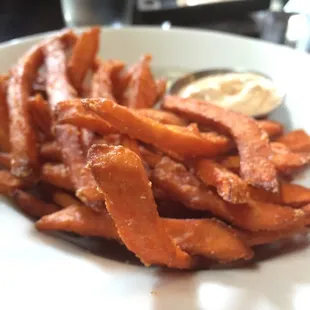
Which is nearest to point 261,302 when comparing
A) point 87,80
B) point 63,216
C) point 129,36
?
point 63,216

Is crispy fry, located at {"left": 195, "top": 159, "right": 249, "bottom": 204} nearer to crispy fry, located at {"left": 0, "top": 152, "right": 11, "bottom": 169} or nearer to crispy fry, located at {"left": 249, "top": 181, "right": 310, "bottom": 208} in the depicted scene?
crispy fry, located at {"left": 249, "top": 181, "right": 310, "bottom": 208}

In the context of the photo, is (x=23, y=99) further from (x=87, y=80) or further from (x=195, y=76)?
(x=195, y=76)

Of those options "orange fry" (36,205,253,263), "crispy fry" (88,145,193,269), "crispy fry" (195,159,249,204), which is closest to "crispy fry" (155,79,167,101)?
"crispy fry" (195,159,249,204)

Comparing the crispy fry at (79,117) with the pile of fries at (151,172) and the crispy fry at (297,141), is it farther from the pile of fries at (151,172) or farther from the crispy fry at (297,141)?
the crispy fry at (297,141)

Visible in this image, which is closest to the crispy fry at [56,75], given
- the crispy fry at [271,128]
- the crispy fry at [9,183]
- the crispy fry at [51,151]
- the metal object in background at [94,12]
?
the crispy fry at [51,151]

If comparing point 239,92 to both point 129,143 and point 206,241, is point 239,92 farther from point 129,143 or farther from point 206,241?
point 206,241

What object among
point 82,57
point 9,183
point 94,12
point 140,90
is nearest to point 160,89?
point 140,90

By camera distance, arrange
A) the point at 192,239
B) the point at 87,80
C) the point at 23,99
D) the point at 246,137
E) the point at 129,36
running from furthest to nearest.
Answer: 1. the point at 129,36
2. the point at 87,80
3. the point at 23,99
4. the point at 246,137
5. the point at 192,239
